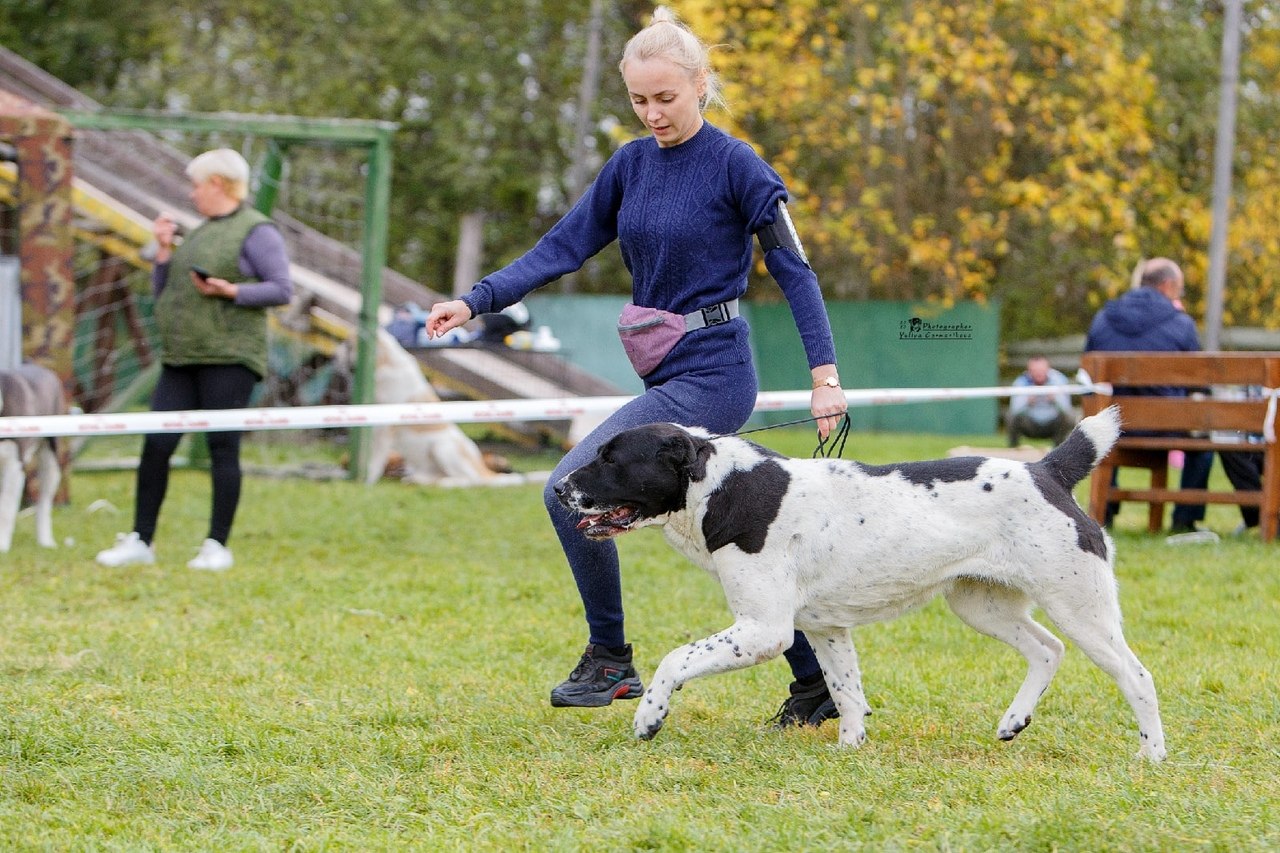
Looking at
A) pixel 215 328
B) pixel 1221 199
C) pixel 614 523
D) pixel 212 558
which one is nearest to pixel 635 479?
pixel 614 523

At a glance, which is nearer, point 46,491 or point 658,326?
point 658,326

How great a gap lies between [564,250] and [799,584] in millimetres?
1282

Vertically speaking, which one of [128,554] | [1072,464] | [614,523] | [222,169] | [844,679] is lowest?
[128,554]

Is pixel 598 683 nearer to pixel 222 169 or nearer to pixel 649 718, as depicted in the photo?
pixel 649 718

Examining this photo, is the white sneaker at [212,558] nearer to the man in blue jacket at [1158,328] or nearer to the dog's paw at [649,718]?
the dog's paw at [649,718]

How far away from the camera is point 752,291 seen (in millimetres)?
21188

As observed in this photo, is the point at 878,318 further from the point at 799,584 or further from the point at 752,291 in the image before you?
the point at 799,584

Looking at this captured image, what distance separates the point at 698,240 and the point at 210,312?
12.9 ft

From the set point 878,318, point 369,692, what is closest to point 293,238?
point 878,318

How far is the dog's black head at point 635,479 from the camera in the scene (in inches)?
156

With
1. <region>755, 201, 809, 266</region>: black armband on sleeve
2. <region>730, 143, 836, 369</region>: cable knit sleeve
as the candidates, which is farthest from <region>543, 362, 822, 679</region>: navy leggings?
<region>755, 201, 809, 266</region>: black armband on sleeve

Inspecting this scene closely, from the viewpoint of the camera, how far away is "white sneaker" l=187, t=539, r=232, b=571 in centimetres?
755

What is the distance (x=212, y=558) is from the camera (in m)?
7.59

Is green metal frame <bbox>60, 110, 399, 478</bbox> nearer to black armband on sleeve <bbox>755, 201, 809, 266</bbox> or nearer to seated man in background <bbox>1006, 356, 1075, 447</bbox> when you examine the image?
seated man in background <bbox>1006, 356, 1075, 447</bbox>
